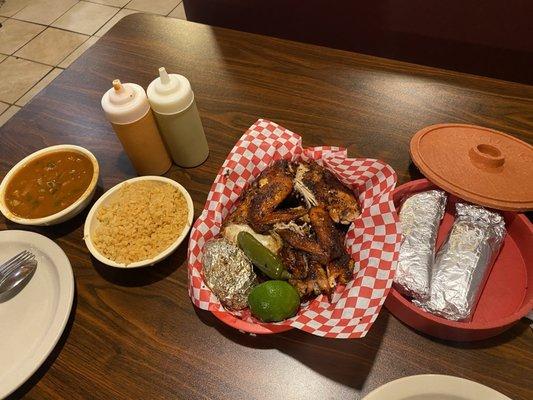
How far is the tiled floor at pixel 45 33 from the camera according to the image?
3.36 meters

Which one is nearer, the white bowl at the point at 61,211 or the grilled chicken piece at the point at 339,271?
the grilled chicken piece at the point at 339,271

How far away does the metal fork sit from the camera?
106cm

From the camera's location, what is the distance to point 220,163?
1328 millimetres

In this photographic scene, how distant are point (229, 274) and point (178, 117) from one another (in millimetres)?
471

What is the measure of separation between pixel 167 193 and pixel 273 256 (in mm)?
382

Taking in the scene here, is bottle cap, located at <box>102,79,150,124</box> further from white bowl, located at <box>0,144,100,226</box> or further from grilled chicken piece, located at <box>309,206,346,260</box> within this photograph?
grilled chicken piece, located at <box>309,206,346,260</box>

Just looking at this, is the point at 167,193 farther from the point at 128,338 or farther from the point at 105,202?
the point at 128,338

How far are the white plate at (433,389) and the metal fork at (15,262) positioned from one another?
94cm

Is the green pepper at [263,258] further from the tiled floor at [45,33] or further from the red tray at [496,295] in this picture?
the tiled floor at [45,33]

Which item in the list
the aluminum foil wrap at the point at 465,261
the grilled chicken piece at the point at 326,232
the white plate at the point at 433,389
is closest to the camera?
the white plate at the point at 433,389

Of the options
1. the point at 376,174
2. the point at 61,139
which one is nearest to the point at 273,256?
the point at 376,174

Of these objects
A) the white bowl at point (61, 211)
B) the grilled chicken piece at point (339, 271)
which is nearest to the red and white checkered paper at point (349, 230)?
the grilled chicken piece at point (339, 271)

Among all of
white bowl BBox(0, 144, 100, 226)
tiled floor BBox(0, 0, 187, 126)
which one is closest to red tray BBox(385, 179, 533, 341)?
white bowl BBox(0, 144, 100, 226)

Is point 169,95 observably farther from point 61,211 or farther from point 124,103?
point 61,211
